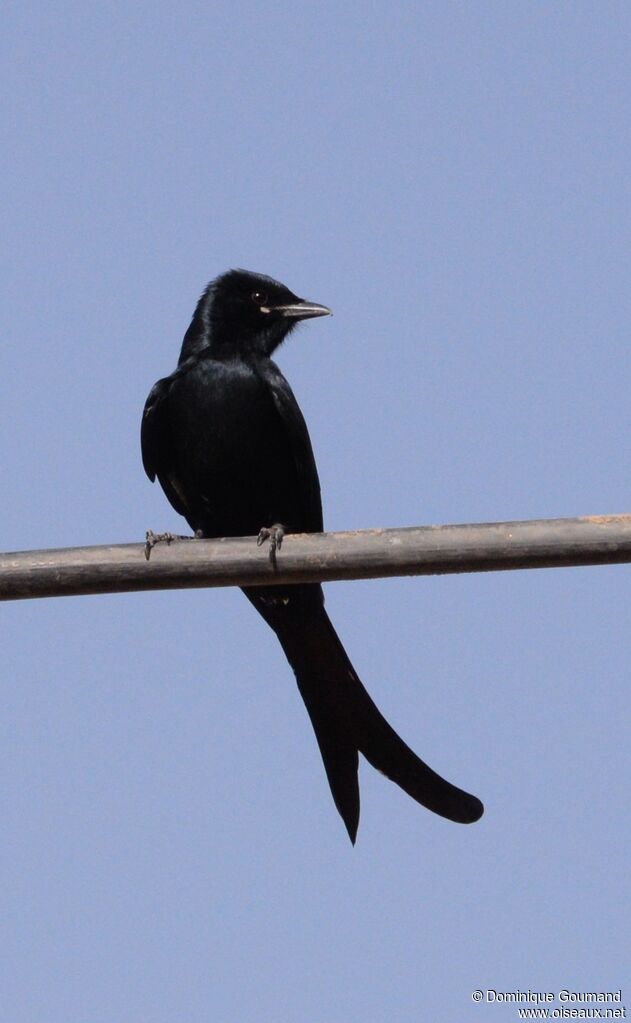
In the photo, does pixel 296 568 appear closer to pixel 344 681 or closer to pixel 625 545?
pixel 625 545

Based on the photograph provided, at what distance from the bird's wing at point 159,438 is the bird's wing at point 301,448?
1.47 feet

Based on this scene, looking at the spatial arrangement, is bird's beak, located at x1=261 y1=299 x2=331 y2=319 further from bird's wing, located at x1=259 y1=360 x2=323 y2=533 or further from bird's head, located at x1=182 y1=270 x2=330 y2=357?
bird's wing, located at x1=259 y1=360 x2=323 y2=533

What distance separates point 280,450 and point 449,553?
9.30 feet

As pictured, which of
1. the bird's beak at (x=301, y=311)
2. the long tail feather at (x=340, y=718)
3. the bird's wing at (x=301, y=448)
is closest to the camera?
the long tail feather at (x=340, y=718)

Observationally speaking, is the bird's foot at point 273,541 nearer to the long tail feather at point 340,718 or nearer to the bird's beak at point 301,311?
the long tail feather at point 340,718

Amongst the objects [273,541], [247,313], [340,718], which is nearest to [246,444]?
[247,313]

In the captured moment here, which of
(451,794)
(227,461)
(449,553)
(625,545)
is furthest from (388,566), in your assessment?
(227,461)

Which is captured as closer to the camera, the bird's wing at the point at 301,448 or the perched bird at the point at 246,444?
the perched bird at the point at 246,444

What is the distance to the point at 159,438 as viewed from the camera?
645cm

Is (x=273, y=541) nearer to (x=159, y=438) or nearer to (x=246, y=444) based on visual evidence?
(x=246, y=444)

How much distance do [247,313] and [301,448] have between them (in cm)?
97

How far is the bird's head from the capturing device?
6809 millimetres

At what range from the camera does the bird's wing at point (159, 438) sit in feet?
21.1

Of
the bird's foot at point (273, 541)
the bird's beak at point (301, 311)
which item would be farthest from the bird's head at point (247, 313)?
the bird's foot at point (273, 541)
